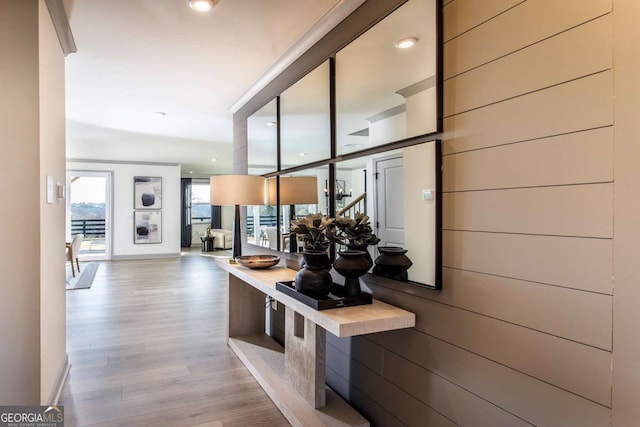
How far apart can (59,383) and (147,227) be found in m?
7.51

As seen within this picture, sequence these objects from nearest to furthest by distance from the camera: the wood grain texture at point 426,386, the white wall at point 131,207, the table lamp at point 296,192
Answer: the wood grain texture at point 426,386 → the table lamp at point 296,192 → the white wall at point 131,207

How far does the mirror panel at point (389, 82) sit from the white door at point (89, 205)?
8.69m

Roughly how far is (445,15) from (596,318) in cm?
127

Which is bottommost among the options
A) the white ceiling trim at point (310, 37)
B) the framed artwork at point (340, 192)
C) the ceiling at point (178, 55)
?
the framed artwork at point (340, 192)

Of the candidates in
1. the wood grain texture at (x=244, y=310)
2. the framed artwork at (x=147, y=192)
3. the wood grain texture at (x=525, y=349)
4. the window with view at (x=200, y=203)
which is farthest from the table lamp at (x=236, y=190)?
the window with view at (x=200, y=203)

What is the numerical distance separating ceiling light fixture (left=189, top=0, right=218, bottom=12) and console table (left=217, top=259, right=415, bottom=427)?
5.66ft

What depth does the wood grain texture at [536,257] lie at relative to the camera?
3.62 feet

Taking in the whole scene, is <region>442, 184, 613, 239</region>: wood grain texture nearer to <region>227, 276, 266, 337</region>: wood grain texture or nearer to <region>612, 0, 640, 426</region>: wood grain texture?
<region>612, 0, 640, 426</region>: wood grain texture

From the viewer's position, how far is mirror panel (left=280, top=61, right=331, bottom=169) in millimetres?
2531

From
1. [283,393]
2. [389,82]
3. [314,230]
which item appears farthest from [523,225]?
[283,393]

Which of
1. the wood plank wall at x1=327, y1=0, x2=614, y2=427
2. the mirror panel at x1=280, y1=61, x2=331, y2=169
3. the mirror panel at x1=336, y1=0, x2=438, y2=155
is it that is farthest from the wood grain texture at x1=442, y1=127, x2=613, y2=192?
the mirror panel at x1=280, y1=61, x2=331, y2=169

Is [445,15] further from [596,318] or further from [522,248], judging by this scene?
[596,318]

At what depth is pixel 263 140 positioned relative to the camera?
3.65m

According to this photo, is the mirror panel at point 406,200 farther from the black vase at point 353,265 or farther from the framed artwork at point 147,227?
the framed artwork at point 147,227
